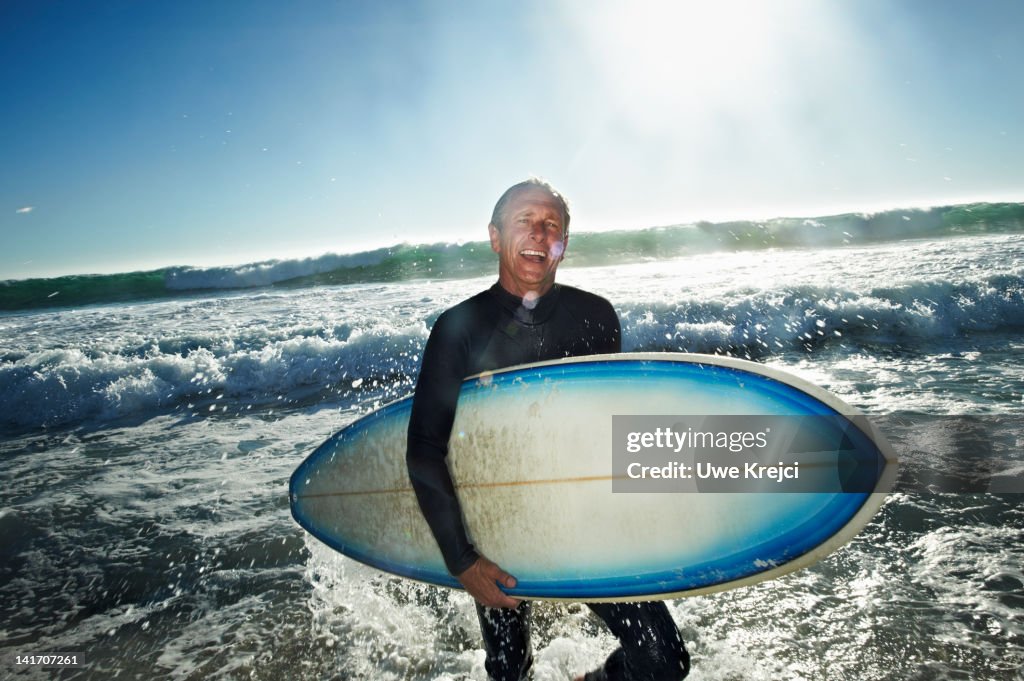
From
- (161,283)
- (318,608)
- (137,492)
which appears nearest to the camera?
(318,608)

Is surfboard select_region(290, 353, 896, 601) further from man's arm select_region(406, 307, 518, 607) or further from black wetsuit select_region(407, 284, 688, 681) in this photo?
man's arm select_region(406, 307, 518, 607)

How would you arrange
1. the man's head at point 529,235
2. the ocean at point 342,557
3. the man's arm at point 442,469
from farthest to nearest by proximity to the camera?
the ocean at point 342,557
the man's head at point 529,235
the man's arm at point 442,469

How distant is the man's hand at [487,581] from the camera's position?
4.59 ft

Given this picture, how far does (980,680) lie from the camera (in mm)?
2000

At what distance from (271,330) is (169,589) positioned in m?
7.69

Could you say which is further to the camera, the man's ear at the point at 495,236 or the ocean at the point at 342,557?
the ocean at the point at 342,557

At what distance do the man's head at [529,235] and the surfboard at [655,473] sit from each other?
0.95ft

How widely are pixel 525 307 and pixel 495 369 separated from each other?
229mm

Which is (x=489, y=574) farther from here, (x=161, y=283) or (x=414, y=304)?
(x=161, y=283)

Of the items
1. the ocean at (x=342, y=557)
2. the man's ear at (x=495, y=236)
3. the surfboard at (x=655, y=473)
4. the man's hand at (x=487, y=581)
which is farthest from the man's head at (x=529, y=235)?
the ocean at (x=342, y=557)

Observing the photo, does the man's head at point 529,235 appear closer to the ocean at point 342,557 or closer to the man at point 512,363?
the man at point 512,363

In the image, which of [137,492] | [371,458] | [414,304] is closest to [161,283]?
[414,304]

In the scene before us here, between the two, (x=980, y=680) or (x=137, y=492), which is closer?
(x=980, y=680)

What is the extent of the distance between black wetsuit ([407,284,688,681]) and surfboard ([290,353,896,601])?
0.26 feet
